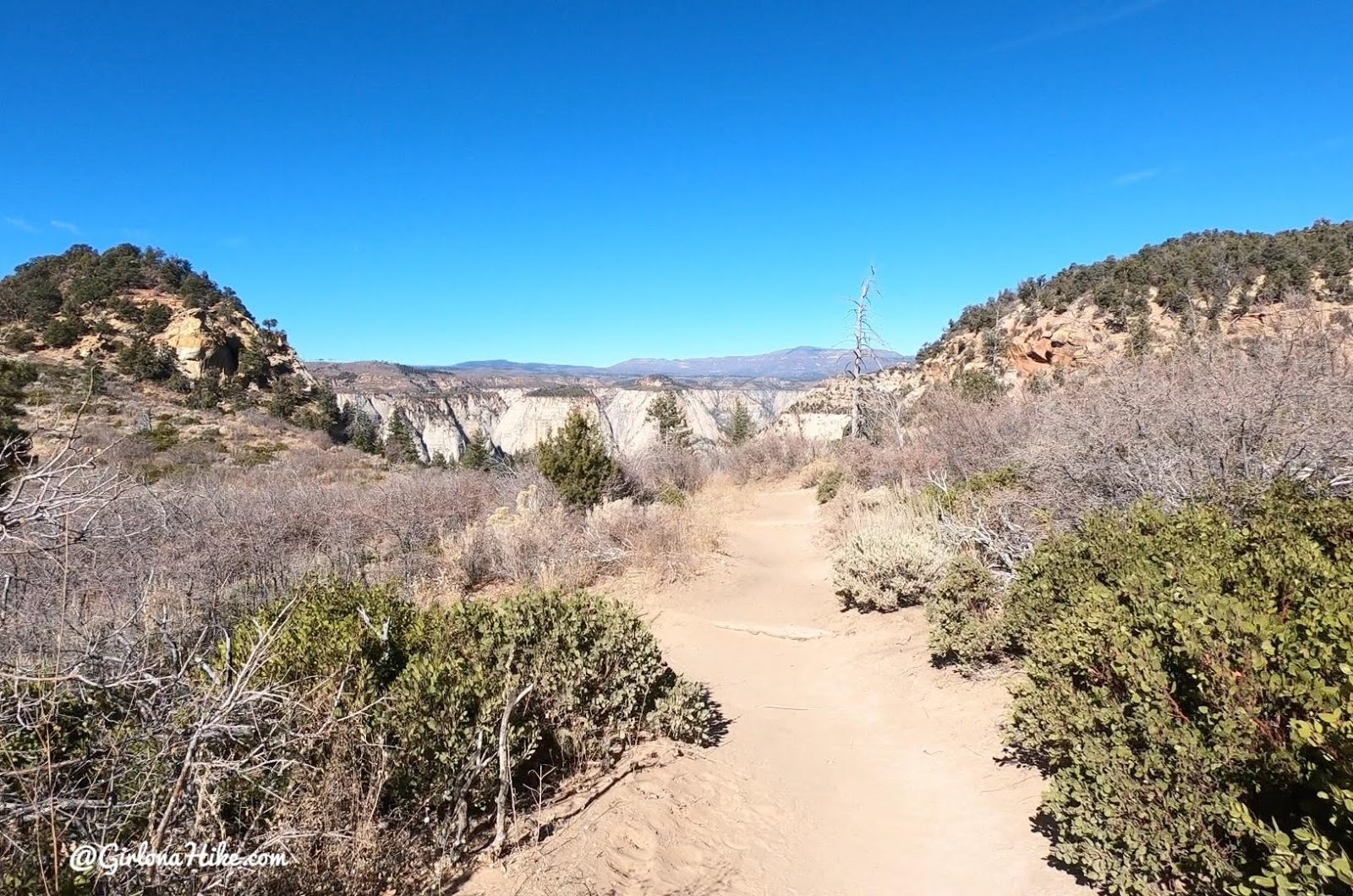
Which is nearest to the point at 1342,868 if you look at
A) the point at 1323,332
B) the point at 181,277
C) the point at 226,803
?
the point at 226,803

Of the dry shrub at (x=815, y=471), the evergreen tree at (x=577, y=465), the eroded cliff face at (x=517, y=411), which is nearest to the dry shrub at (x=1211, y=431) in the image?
the evergreen tree at (x=577, y=465)

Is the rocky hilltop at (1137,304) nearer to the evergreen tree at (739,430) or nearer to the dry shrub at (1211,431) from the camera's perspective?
the evergreen tree at (739,430)

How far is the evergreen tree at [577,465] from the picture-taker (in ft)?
43.2

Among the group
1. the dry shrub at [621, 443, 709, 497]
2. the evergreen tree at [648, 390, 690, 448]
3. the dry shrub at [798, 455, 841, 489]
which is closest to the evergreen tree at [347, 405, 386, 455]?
the evergreen tree at [648, 390, 690, 448]

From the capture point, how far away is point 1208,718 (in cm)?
242

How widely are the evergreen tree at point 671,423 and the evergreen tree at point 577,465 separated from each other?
9.04 m

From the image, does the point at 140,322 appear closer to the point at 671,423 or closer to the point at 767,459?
the point at 671,423

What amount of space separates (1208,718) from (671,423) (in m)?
26.4

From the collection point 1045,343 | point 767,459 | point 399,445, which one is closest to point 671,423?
point 767,459

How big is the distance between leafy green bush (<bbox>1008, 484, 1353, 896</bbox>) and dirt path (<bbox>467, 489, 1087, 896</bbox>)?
0.58 metres

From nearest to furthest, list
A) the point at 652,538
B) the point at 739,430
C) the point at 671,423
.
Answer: the point at 652,538 < the point at 671,423 < the point at 739,430

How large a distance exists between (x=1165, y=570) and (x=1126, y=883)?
72.2 inches

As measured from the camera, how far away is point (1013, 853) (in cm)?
327

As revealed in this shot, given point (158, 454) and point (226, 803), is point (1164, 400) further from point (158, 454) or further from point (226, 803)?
point (158, 454)
